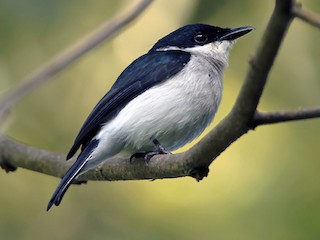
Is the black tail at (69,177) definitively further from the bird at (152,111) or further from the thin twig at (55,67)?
the thin twig at (55,67)

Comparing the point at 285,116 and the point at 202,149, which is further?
the point at 202,149

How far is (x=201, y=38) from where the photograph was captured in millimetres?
4781

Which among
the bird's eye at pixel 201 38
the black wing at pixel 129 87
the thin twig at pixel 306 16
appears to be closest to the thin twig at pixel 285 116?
the thin twig at pixel 306 16

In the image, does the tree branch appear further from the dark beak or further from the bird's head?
the dark beak

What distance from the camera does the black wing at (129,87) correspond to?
429 cm

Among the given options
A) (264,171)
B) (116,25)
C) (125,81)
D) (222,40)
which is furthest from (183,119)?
(116,25)

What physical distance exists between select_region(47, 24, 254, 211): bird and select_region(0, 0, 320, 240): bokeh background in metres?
0.49

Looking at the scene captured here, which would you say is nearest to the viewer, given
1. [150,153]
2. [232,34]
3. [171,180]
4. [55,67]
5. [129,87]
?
[55,67]

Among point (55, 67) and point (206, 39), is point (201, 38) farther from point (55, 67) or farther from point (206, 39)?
point (55, 67)

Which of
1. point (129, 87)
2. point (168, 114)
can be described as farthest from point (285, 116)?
A: point (129, 87)

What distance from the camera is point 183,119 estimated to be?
4.16 meters

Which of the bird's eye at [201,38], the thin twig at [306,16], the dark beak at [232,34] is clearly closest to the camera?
the thin twig at [306,16]

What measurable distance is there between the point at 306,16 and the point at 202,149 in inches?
38.0

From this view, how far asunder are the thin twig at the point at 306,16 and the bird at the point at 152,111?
201 cm
